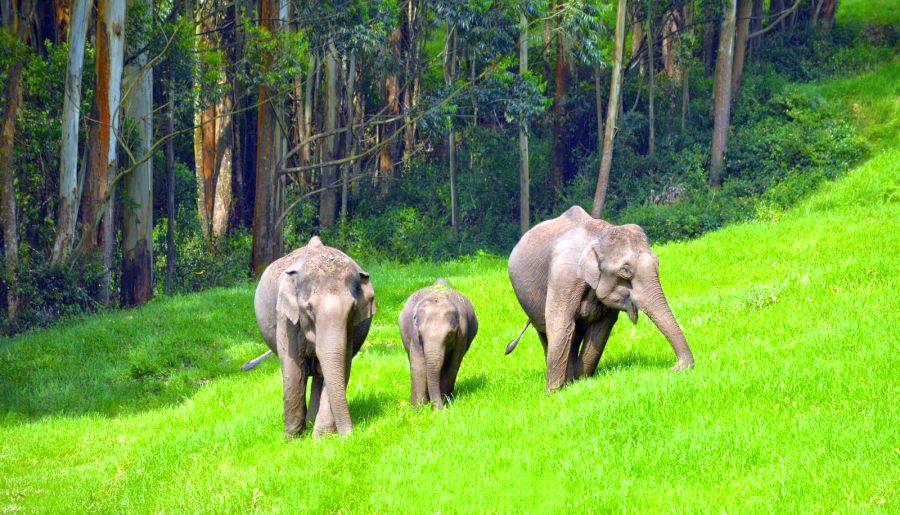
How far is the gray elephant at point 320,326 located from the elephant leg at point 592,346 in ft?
7.81

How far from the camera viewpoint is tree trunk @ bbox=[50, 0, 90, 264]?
81.0ft

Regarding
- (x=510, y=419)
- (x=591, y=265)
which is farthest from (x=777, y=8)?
(x=510, y=419)

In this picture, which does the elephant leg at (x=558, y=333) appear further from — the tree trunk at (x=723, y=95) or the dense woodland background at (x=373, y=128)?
the tree trunk at (x=723, y=95)

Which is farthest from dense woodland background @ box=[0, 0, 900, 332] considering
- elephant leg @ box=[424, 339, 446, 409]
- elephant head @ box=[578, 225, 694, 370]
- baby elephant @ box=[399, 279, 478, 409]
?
elephant head @ box=[578, 225, 694, 370]

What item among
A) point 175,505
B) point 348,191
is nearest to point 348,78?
point 348,191

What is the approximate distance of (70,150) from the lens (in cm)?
2506

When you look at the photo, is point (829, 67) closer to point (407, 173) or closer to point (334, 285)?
point (407, 173)

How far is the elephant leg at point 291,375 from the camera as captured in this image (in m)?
11.2

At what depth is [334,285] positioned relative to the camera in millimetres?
10711

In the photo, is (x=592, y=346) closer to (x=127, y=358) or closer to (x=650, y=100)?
(x=127, y=358)

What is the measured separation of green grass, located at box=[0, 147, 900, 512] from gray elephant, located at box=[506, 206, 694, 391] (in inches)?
15.5

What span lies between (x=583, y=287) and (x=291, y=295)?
2962 millimetres

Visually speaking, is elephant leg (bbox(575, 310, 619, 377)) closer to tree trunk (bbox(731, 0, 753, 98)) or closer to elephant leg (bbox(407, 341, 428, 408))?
elephant leg (bbox(407, 341, 428, 408))

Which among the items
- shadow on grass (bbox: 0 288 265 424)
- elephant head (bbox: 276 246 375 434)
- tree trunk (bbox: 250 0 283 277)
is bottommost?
shadow on grass (bbox: 0 288 265 424)
